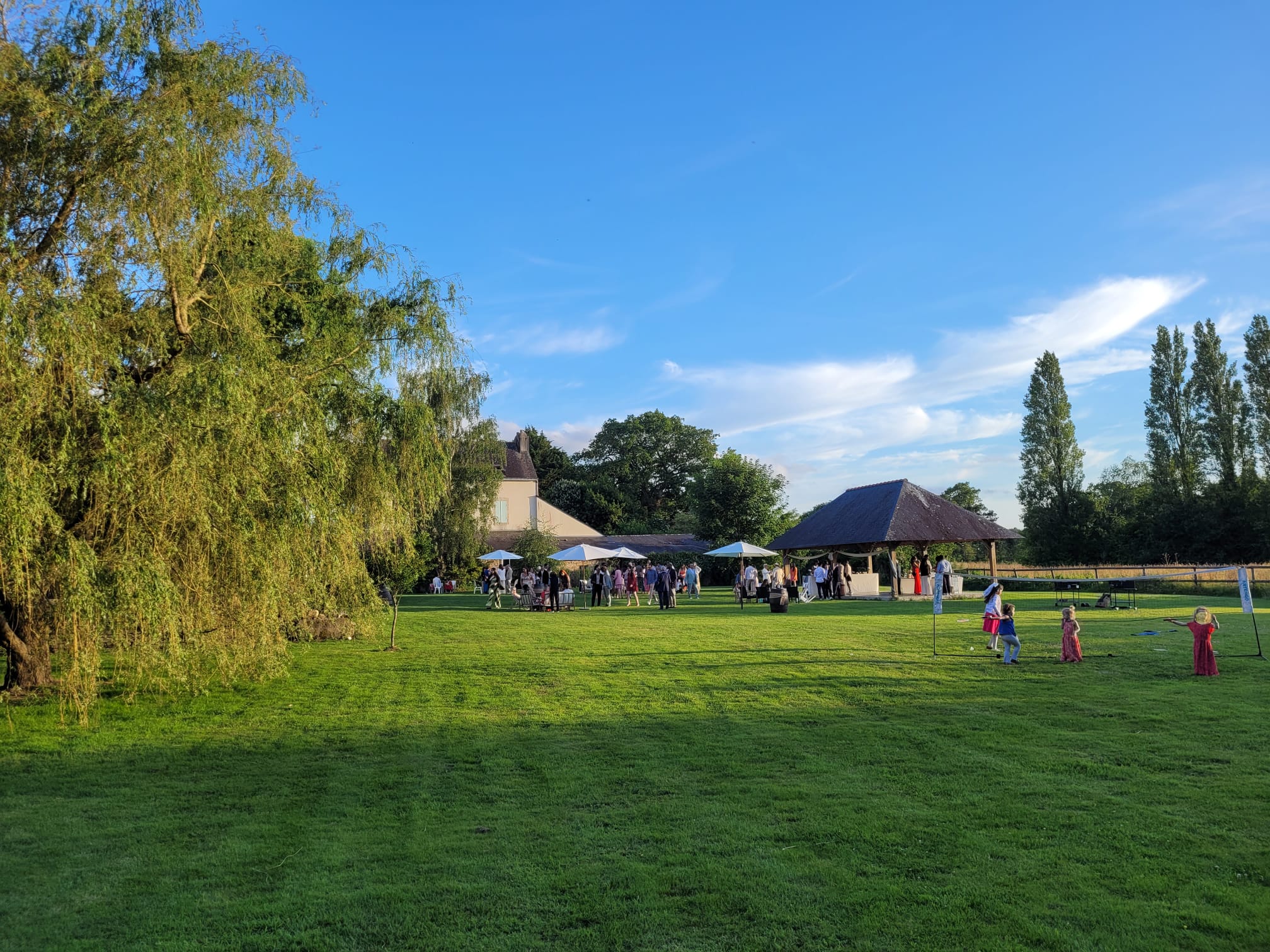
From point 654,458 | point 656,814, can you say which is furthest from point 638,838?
point 654,458

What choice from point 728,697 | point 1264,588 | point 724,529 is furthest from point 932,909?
point 724,529

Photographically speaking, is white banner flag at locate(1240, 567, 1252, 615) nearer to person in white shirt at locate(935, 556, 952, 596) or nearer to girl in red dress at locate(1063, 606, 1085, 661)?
girl in red dress at locate(1063, 606, 1085, 661)

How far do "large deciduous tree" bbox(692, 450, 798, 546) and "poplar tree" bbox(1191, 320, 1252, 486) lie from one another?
2468 cm

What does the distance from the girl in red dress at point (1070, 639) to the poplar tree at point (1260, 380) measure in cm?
4391

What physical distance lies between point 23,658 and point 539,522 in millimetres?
49124

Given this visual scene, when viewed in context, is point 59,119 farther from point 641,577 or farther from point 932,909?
point 641,577

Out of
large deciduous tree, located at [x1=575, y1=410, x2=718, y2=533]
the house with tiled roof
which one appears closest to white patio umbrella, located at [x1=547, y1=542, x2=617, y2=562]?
the house with tiled roof

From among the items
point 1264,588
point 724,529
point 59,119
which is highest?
point 59,119


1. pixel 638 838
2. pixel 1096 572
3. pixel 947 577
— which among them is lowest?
pixel 638 838

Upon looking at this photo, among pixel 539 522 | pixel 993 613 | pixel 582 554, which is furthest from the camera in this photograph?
pixel 539 522

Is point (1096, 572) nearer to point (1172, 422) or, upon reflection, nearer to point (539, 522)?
point (1172, 422)

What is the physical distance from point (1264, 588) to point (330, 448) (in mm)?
32000

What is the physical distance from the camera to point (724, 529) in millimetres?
49500

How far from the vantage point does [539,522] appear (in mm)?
60844
